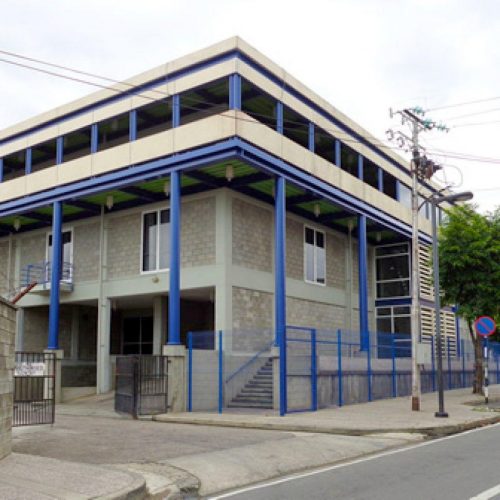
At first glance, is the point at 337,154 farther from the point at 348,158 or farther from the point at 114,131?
the point at 114,131

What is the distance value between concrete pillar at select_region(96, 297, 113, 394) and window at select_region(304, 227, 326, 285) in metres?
8.50

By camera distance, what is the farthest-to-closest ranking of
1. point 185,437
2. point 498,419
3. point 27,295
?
1. point 27,295
2. point 498,419
3. point 185,437

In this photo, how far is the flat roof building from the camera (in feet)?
74.0

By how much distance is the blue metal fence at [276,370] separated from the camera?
67.7 ft

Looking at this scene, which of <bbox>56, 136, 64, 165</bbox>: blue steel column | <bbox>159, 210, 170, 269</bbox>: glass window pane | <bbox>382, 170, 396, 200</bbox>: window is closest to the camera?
<bbox>159, 210, 170, 269</bbox>: glass window pane

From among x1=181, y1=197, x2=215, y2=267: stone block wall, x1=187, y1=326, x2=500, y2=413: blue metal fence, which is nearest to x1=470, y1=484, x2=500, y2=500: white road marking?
x1=187, y1=326, x2=500, y2=413: blue metal fence

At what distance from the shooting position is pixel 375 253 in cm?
3500

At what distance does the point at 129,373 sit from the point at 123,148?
8509 millimetres

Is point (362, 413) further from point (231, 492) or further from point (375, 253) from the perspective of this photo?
point (375, 253)

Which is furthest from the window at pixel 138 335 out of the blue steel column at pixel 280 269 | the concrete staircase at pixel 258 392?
the blue steel column at pixel 280 269

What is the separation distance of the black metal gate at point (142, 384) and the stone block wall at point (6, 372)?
7.65m

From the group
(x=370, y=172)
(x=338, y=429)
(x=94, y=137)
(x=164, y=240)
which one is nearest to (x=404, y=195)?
(x=370, y=172)

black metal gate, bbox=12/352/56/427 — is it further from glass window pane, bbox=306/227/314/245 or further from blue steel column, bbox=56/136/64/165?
glass window pane, bbox=306/227/314/245

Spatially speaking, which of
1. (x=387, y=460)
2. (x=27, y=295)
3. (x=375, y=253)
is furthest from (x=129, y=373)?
(x=375, y=253)
